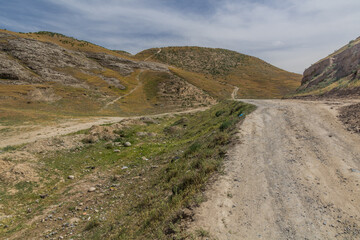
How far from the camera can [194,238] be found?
15.4 ft

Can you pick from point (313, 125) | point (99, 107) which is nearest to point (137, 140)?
point (313, 125)

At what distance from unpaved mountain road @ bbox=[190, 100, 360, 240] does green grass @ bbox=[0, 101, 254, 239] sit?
0.95 m

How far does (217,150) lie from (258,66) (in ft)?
439

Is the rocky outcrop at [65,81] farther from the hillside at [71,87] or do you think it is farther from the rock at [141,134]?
the rock at [141,134]

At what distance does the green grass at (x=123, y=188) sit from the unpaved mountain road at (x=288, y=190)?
95 centimetres

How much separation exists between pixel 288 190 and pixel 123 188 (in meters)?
9.24

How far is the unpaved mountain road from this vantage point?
4931 millimetres

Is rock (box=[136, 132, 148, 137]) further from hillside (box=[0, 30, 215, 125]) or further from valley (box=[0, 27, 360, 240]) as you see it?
hillside (box=[0, 30, 215, 125])

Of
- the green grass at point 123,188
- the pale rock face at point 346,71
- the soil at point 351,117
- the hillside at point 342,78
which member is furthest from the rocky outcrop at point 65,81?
the soil at point 351,117

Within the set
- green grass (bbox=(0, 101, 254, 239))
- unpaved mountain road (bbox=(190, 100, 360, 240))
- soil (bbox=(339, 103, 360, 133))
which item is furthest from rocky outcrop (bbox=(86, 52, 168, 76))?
unpaved mountain road (bbox=(190, 100, 360, 240))

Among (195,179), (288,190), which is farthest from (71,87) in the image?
(288,190)

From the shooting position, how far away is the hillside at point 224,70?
3231 inches

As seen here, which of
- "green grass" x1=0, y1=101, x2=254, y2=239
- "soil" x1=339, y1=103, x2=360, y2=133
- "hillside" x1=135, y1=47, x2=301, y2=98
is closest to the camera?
"green grass" x1=0, y1=101, x2=254, y2=239

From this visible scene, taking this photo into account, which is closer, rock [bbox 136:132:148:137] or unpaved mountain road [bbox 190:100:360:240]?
unpaved mountain road [bbox 190:100:360:240]
